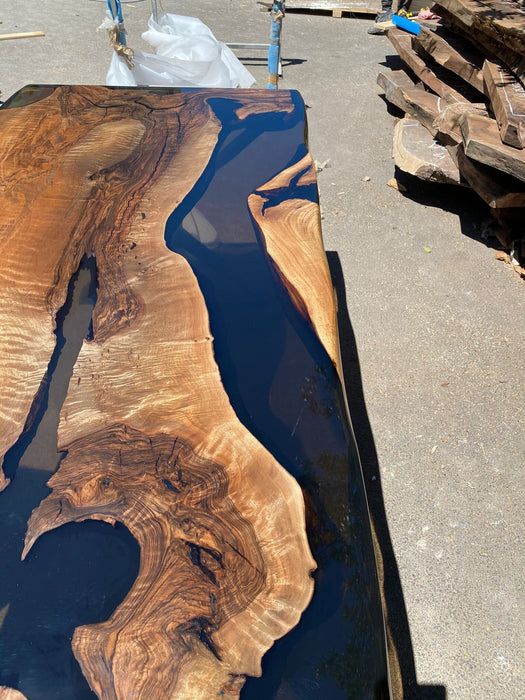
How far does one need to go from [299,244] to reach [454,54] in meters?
2.58

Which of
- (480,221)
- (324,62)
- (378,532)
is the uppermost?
(324,62)

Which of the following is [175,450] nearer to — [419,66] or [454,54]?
[454,54]

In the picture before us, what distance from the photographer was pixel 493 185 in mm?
2527

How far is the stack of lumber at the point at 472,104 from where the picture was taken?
92.6 inches

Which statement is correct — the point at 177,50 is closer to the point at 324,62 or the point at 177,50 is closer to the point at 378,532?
the point at 324,62

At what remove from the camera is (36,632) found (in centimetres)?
68

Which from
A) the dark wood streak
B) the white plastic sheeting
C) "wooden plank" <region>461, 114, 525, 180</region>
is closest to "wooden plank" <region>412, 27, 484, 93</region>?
"wooden plank" <region>461, 114, 525, 180</region>

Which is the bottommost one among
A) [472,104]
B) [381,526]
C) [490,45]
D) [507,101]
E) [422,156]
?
[381,526]

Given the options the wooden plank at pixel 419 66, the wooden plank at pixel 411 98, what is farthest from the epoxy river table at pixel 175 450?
the wooden plank at pixel 419 66

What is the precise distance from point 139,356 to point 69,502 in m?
0.32

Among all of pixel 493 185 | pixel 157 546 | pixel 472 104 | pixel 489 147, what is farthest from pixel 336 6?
pixel 157 546

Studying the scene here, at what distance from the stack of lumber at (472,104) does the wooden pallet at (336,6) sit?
274cm

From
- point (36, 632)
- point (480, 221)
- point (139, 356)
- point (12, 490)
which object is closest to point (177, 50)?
point (480, 221)

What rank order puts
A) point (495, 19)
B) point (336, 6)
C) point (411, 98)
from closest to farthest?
point (495, 19) < point (411, 98) < point (336, 6)
